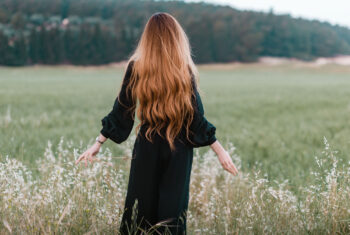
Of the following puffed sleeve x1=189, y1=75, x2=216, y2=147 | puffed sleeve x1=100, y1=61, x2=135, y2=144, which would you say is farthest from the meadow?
puffed sleeve x1=189, y1=75, x2=216, y2=147

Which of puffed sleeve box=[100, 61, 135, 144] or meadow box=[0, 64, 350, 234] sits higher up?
puffed sleeve box=[100, 61, 135, 144]

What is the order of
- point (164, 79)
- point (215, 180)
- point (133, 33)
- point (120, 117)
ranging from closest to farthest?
point (164, 79) → point (120, 117) → point (215, 180) → point (133, 33)

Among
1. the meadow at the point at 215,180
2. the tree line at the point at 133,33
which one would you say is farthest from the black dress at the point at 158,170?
the tree line at the point at 133,33

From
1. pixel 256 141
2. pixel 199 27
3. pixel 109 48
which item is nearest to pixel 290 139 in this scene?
pixel 256 141

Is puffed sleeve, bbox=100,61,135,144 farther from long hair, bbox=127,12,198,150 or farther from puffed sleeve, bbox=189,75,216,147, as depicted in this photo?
puffed sleeve, bbox=189,75,216,147

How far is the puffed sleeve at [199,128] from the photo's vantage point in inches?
113

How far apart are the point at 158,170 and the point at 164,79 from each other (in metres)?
0.70

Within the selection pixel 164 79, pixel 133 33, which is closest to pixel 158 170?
pixel 164 79

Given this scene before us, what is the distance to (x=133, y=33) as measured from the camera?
308ft

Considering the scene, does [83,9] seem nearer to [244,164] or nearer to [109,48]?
[109,48]

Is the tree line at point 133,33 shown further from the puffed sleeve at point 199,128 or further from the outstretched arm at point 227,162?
the outstretched arm at point 227,162

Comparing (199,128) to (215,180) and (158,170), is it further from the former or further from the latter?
(215,180)

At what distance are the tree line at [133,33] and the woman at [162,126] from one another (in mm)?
72852

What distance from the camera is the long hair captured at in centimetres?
284
